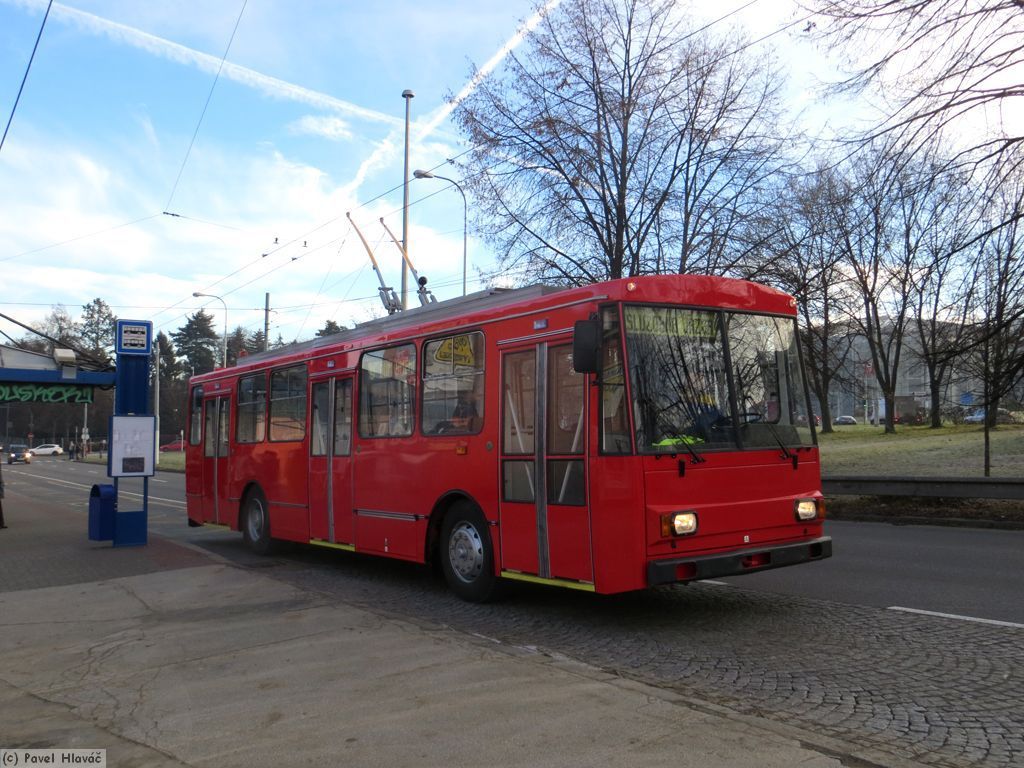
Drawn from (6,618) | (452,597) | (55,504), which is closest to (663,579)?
(452,597)

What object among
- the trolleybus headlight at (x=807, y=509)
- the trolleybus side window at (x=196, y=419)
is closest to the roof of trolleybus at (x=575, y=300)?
the trolleybus headlight at (x=807, y=509)

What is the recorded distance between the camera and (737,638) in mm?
6375

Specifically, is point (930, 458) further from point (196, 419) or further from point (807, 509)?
point (196, 419)

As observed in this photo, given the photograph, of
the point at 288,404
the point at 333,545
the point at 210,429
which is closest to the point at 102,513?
the point at 210,429

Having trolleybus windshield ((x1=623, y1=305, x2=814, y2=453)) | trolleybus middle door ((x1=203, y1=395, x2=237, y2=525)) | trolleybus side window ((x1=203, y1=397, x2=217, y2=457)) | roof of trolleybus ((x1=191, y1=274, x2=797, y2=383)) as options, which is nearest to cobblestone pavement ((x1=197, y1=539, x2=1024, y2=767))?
trolleybus windshield ((x1=623, y1=305, x2=814, y2=453))

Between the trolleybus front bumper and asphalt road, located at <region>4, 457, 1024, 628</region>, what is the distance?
3.13 feet

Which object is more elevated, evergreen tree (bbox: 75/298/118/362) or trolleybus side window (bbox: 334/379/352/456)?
evergreen tree (bbox: 75/298/118/362)

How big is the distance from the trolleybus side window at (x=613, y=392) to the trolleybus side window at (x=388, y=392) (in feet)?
9.63

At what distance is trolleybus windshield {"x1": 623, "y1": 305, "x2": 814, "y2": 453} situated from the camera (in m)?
6.45

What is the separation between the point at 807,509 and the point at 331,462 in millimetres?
5750

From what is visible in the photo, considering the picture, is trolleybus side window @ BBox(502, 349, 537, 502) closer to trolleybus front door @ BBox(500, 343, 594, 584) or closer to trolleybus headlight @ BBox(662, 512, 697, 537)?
trolleybus front door @ BBox(500, 343, 594, 584)

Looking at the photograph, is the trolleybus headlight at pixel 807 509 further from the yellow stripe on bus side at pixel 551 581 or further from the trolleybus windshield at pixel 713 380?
the yellow stripe on bus side at pixel 551 581

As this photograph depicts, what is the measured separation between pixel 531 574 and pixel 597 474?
1.25 metres

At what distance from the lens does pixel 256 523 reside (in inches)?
482
